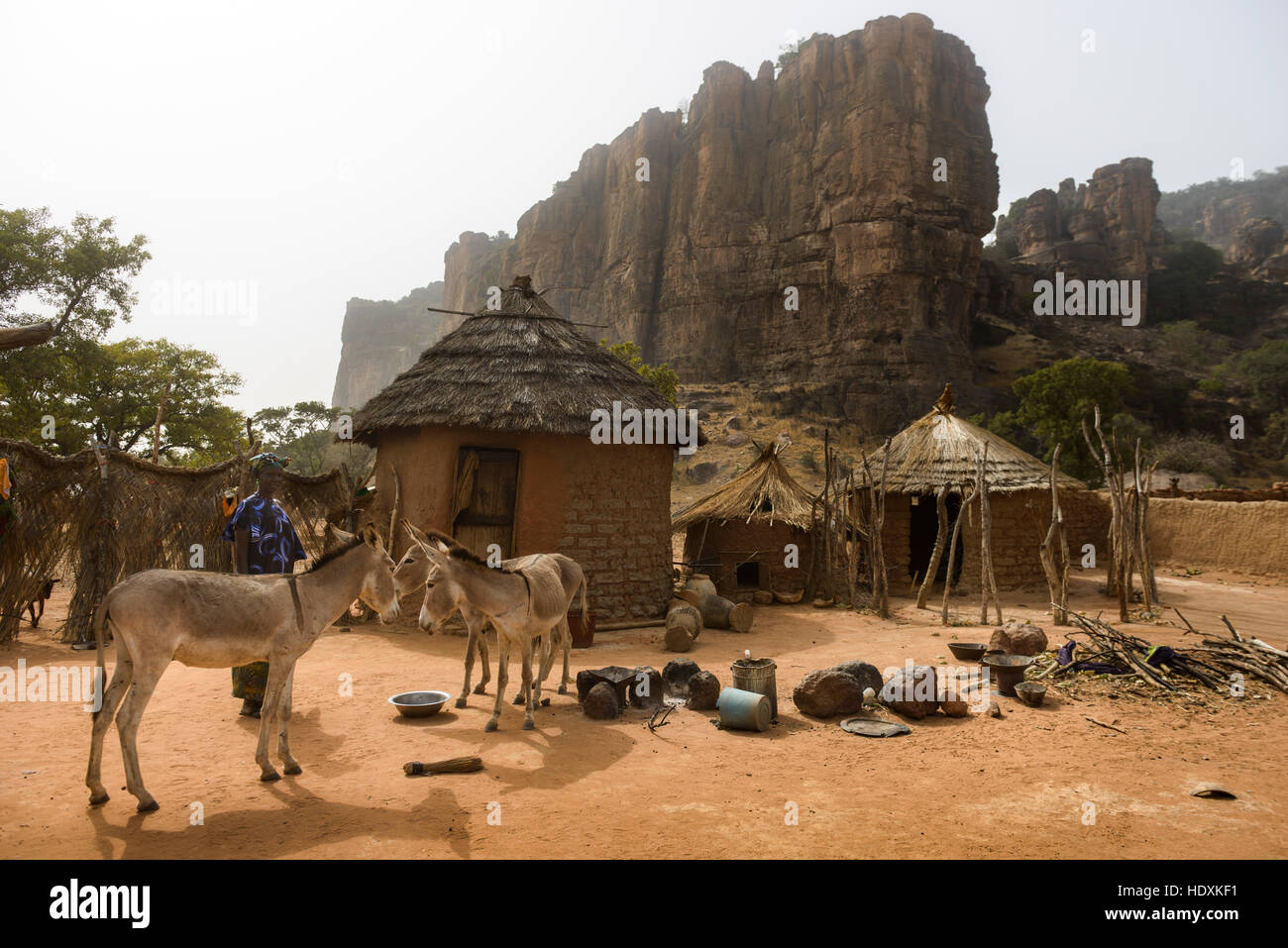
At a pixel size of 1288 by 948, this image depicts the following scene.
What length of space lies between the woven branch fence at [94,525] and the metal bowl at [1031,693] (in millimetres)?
9135

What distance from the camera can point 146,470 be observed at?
8578 millimetres

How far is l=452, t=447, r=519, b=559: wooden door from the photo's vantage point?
9.76m

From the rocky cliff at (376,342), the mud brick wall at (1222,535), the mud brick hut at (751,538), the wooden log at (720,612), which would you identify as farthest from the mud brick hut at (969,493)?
the rocky cliff at (376,342)

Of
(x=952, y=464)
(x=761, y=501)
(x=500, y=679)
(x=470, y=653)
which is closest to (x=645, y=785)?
(x=500, y=679)

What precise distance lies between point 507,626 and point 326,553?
5.19 feet

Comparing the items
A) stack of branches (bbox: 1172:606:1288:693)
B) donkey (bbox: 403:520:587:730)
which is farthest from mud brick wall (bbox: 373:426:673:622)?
stack of branches (bbox: 1172:606:1288:693)

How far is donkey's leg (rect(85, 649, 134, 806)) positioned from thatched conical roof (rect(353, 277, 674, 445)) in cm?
580

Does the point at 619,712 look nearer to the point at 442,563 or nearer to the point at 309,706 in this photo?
the point at 442,563

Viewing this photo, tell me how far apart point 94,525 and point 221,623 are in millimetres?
5799

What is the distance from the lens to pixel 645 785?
4.28 m

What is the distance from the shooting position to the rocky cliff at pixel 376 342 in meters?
99.1

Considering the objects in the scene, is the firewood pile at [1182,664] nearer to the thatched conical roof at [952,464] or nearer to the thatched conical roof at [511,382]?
the thatched conical roof at [511,382]

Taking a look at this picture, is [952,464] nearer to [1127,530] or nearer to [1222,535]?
[1127,530]
